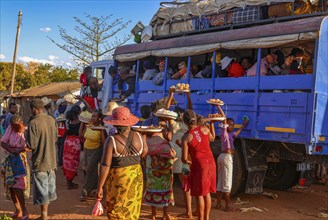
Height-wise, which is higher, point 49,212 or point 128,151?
point 128,151

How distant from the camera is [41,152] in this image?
4.84 metres

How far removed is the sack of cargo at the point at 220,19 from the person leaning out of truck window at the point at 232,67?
4.06 ft

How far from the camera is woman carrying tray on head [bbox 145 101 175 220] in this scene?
5070 millimetres

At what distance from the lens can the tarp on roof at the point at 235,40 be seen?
555cm

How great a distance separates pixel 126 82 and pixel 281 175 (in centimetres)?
372

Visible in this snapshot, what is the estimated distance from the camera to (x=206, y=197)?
16.5ft

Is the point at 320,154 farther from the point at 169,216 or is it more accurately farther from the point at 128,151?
the point at 128,151

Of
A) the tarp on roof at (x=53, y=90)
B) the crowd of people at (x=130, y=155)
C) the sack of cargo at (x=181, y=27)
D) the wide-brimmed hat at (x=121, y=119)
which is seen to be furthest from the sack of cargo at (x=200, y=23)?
the tarp on roof at (x=53, y=90)

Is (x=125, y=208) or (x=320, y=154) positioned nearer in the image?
(x=125, y=208)

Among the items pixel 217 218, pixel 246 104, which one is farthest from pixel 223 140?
pixel 217 218

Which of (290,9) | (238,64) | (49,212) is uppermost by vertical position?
(290,9)

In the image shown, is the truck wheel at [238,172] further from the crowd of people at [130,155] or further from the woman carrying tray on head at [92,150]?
the woman carrying tray on head at [92,150]

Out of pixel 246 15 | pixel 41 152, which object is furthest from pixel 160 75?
pixel 41 152

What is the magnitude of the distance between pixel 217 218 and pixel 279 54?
2.86m
